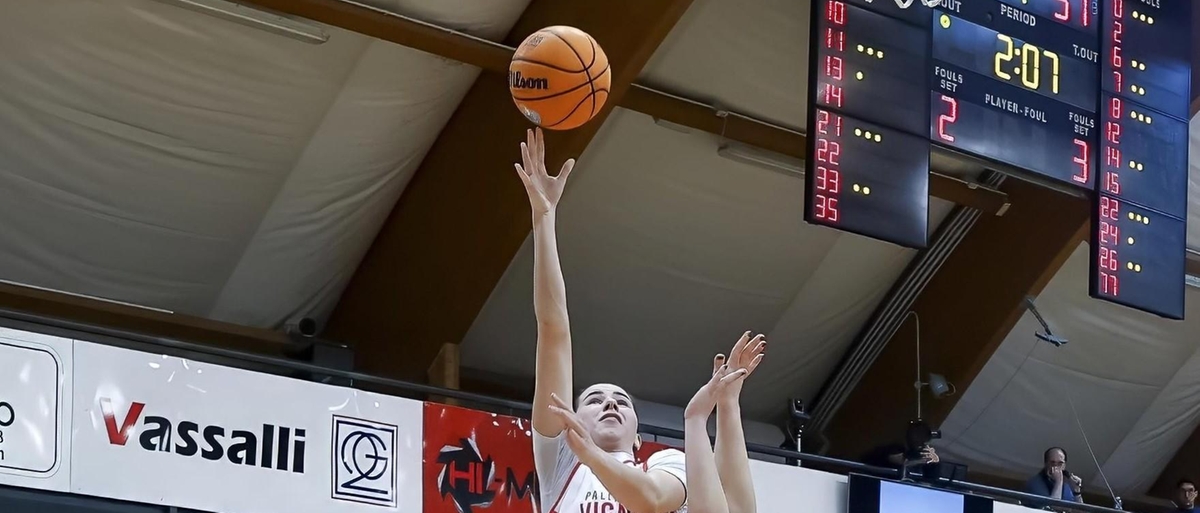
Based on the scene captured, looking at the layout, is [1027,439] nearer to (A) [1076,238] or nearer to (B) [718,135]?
(A) [1076,238]

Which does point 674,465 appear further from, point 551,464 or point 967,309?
point 967,309

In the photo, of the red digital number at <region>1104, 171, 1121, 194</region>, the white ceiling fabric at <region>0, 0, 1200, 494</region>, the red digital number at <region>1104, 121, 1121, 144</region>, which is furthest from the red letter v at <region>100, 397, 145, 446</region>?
the red digital number at <region>1104, 121, 1121, 144</region>

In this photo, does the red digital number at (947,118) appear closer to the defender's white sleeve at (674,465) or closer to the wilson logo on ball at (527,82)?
the wilson logo on ball at (527,82)

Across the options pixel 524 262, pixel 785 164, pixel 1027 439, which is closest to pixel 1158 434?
pixel 1027 439

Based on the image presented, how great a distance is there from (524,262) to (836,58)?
3.58m

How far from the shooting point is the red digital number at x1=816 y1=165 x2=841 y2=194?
7.92 meters

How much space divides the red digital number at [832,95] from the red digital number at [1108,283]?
6.54ft

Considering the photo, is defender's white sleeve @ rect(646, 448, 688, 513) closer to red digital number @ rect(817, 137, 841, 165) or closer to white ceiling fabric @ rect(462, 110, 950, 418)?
red digital number @ rect(817, 137, 841, 165)

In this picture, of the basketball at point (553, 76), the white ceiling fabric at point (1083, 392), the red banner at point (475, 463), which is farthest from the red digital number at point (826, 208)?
the white ceiling fabric at point (1083, 392)

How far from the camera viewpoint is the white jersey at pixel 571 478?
4.18 metres

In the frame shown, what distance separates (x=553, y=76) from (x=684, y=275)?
255 inches

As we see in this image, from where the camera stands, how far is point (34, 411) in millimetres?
7133

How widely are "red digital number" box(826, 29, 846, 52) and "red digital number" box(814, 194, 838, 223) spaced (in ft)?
2.54

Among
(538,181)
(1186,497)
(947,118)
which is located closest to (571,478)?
(538,181)
